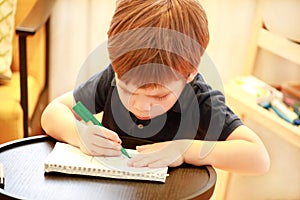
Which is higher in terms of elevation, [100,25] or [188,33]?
[188,33]

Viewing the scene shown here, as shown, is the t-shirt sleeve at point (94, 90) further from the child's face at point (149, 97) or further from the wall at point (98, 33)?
the wall at point (98, 33)

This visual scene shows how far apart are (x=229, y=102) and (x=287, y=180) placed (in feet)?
1.29

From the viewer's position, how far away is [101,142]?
97 centimetres

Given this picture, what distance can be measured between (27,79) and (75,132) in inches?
24.3

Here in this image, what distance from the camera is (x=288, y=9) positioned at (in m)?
1.77

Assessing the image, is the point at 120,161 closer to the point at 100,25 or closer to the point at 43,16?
the point at 43,16

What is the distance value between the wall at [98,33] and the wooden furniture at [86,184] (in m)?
0.97

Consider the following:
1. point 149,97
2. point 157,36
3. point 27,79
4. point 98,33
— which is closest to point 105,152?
point 149,97

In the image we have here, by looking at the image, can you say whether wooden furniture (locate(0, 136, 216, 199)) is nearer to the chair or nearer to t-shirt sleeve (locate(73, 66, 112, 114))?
t-shirt sleeve (locate(73, 66, 112, 114))

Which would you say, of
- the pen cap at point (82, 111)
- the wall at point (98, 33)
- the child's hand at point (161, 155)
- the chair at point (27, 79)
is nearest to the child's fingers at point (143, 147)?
the child's hand at point (161, 155)

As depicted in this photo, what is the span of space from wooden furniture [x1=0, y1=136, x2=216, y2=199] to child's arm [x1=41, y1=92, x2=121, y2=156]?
62 mm

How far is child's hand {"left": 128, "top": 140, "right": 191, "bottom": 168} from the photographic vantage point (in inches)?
37.5

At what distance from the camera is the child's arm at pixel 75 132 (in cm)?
97

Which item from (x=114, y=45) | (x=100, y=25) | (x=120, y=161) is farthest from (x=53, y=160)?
(x=100, y=25)
